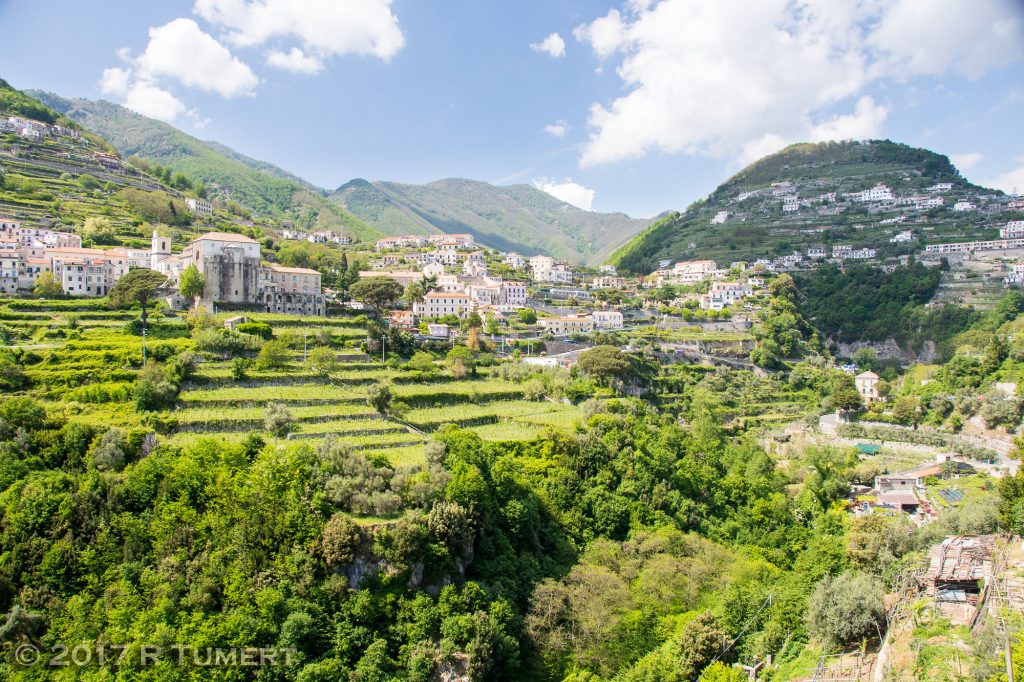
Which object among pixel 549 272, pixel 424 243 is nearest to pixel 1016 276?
pixel 549 272

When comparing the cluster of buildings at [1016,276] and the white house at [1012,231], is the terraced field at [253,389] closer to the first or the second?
the cluster of buildings at [1016,276]

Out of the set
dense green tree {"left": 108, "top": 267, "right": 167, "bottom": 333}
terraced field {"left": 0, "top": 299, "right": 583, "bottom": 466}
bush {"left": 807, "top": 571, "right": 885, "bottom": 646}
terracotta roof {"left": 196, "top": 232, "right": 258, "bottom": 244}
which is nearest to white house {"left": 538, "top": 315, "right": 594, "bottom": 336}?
terraced field {"left": 0, "top": 299, "right": 583, "bottom": 466}

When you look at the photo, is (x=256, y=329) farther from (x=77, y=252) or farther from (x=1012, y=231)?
(x=1012, y=231)

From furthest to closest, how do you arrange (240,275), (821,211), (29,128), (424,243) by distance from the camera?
(821,211), (424,243), (29,128), (240,275)

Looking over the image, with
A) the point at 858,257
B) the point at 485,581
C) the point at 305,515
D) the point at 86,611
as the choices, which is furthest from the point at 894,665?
the point at 858,257

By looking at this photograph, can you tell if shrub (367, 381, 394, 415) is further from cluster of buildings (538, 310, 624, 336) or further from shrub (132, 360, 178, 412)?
cluster of buildings (538, 310, 624, 336)

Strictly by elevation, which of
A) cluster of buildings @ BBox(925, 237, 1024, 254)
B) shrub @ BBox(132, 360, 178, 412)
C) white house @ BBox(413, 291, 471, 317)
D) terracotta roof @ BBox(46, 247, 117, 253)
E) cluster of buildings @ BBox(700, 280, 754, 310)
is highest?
cluster of buildings @ BBox(925, 237, 1024, 254)
